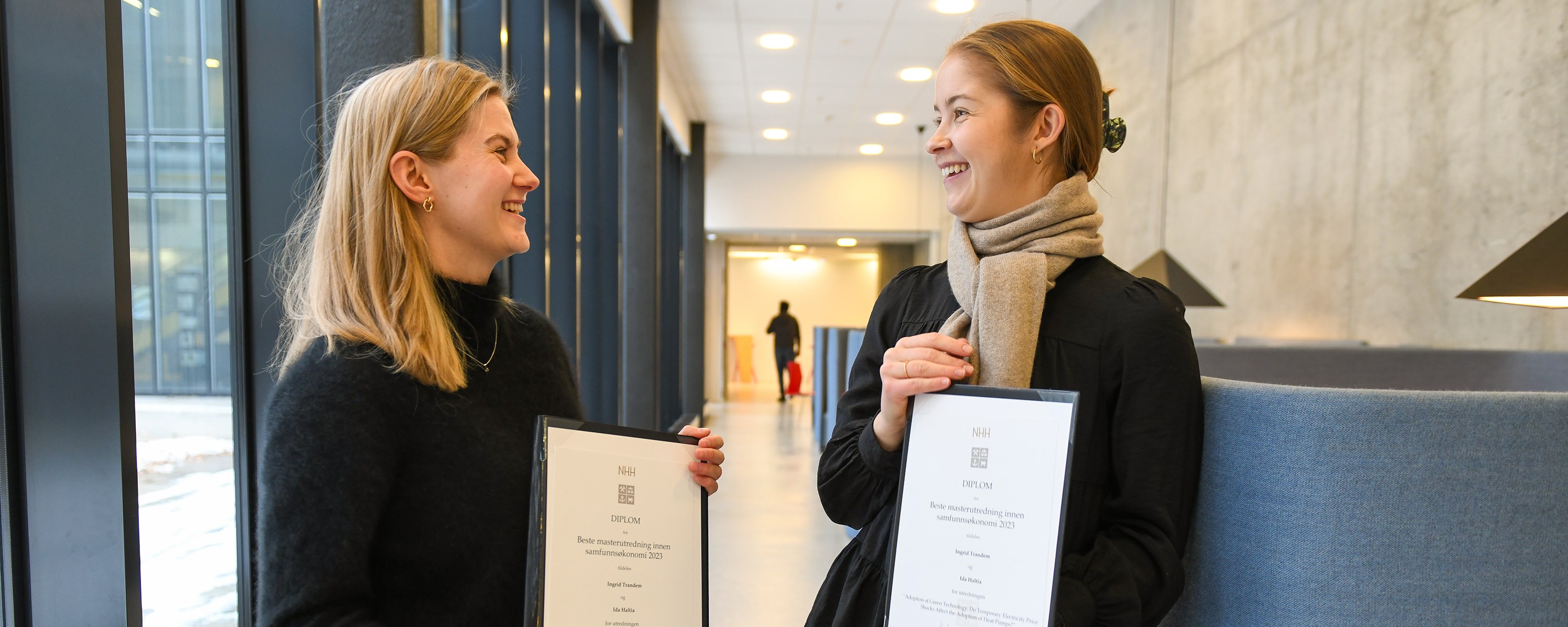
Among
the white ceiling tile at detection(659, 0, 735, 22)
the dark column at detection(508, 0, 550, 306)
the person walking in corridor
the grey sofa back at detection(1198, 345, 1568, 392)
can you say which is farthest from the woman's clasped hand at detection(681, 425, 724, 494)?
the person walking in corridor

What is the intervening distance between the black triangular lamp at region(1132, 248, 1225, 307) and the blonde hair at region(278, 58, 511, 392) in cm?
406

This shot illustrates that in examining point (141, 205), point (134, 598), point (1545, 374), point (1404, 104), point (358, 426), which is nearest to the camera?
point (358, 426)

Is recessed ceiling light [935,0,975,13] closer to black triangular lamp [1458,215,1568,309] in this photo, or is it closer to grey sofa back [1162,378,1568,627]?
black triangular lamp [1458,215,1568,309]

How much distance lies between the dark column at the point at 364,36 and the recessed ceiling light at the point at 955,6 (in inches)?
195

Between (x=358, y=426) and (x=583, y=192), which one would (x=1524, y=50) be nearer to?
(x=358, y=426)

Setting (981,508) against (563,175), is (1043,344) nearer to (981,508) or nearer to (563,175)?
(981,508)

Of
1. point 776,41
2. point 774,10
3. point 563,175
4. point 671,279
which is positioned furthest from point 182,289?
point 671,279

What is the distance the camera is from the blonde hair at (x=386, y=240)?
1103 mm

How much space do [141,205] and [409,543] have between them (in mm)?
878

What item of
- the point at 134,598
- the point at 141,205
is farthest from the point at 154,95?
the point at 134,598

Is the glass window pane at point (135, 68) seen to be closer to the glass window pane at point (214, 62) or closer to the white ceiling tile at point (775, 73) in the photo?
the glass window pane at point (214, 62)

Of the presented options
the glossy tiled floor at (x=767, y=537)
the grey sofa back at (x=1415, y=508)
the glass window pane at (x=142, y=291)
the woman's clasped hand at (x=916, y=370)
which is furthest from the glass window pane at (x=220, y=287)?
the grey sofa back at (x=1415, y=508)

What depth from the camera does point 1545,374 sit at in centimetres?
256

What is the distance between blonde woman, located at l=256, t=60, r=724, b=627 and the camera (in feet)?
3.22
